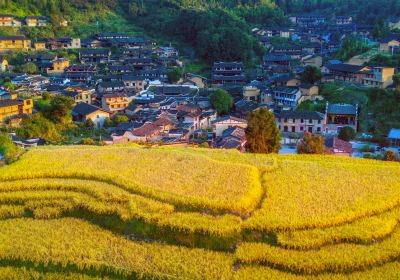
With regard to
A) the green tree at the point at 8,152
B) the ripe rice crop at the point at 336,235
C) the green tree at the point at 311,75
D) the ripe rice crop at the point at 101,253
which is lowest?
the ripe rice crop at the point at 101,253

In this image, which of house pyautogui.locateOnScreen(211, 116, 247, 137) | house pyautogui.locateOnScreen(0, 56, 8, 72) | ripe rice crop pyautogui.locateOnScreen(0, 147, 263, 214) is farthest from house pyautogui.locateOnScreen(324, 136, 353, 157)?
house pyautogui.locateOnScreen(0, 56, 8, 72)

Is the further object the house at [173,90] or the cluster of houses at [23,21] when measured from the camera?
the cluster of houses at [23,21]

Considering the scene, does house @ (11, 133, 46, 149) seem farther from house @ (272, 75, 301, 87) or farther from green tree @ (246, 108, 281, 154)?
house @ (272, 75, 301, 87)

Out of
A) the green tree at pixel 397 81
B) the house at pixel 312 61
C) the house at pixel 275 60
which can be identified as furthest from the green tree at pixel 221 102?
the house at pixel 275 60

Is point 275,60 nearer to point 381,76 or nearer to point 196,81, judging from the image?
point 196,81

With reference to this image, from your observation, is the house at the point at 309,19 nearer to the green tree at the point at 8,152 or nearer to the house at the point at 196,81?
the house at the point at 196,81

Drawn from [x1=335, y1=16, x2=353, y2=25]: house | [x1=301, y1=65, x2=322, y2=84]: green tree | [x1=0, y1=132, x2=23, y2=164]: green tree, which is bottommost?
[x1=0, y1=132, x2=23, y2=164]: green tree

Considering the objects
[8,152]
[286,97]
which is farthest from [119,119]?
[8,152]
